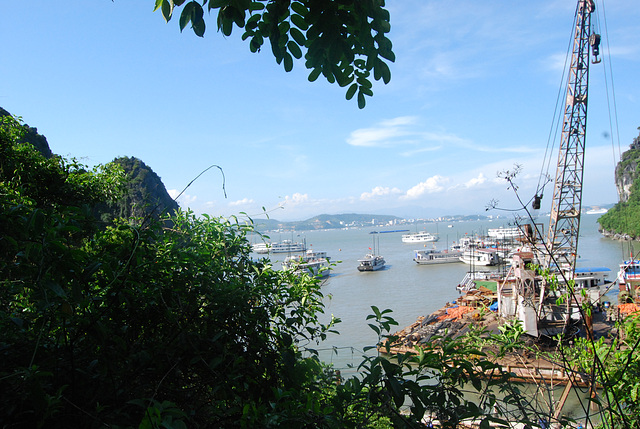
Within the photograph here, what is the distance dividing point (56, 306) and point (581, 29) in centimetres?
1880

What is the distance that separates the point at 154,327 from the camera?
1202 mm

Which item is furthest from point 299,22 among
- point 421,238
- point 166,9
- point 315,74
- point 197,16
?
point 421,238

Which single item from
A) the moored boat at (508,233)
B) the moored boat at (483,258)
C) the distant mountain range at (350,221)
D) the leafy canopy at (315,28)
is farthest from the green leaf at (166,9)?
the distant mountain range at (350,221)

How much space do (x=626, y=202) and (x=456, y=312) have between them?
47.1 m

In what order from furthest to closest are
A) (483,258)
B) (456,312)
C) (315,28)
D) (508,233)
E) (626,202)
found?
(626,202) < (483,258) < (508,233) < (456,312) < (315,28)

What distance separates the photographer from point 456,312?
17.3 meters

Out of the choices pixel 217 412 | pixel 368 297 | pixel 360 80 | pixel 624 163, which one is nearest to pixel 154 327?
pixel 217 412

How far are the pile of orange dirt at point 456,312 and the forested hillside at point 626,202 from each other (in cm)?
2444

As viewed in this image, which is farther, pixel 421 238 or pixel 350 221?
pixel 350 221

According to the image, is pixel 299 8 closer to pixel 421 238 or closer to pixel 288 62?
pixel 288 62

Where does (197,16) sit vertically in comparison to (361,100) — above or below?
above

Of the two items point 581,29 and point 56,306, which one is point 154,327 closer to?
point 56,306

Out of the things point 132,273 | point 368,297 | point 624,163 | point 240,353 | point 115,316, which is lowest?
point 368,297

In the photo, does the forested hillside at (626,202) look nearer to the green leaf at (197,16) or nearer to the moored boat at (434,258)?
the moored boat at (434,258)
